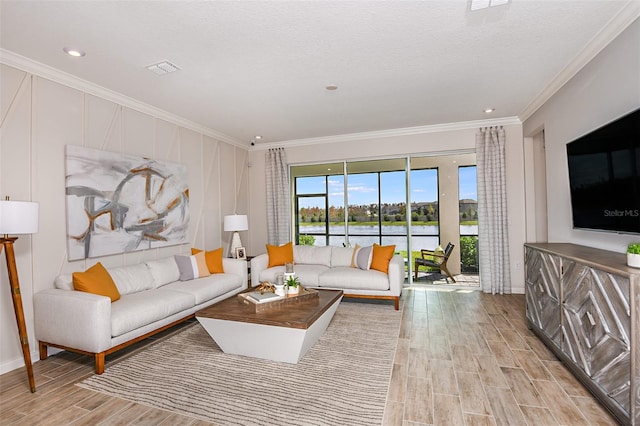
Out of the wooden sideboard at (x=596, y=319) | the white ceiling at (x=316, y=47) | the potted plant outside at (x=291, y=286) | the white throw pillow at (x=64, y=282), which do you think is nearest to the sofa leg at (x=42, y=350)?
the white throw pillow at (x=64, y=282)

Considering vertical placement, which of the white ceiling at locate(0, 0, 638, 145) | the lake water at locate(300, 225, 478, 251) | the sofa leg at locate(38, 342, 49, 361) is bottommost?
the sofa leg at locate(38, 342, 49, 361)

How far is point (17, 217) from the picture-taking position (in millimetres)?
2281

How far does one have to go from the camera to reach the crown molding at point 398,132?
501 centimetres

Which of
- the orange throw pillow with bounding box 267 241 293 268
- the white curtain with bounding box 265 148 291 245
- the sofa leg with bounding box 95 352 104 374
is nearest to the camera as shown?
the sofa leg with bounding box 95 352 104 374

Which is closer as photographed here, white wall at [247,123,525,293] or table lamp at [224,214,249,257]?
white wall at [247,123,525,293]

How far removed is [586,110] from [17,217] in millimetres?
4882

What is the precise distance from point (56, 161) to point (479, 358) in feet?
14.6

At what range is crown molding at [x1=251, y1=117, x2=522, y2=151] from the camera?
5.01m

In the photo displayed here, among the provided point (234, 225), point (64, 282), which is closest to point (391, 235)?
point (234, 225)

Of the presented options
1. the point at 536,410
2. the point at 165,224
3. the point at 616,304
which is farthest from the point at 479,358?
the point at 165,224

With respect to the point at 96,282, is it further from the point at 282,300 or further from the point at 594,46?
the point at 594,46

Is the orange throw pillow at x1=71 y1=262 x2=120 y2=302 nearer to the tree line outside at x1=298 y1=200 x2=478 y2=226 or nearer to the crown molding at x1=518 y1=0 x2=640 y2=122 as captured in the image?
the tree line outside at x1=298 y1=200 x2=478 y2=226

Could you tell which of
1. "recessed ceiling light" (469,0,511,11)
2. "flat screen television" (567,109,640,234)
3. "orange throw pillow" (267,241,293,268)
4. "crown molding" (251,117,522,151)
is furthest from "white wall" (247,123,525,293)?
"recessed ceiling light" (469,0,511,11)

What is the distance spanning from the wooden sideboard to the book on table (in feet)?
8.02
